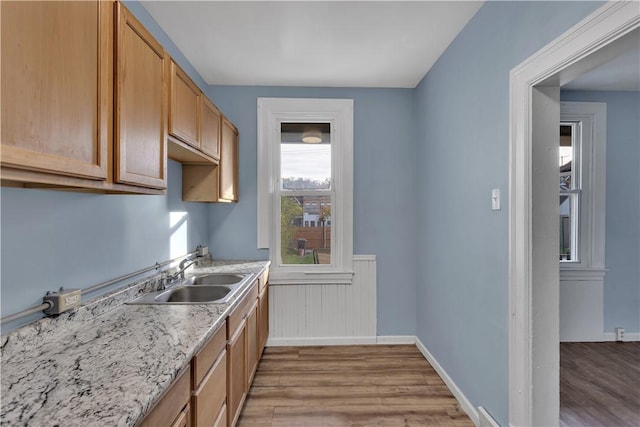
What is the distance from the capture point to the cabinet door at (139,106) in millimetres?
1100

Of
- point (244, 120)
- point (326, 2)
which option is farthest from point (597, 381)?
point (244, 120)

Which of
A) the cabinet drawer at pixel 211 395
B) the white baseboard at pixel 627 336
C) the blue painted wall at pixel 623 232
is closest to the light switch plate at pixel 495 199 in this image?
the cabinet drawer at pixel 211 395

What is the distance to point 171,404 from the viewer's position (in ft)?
3.19

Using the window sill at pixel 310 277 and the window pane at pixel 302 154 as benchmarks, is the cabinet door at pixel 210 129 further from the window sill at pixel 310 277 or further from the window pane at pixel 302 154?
the window sill at pixel 310 277

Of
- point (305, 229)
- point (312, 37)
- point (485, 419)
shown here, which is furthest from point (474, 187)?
point (305, 229)

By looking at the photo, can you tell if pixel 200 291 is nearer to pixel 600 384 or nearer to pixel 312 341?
pixel 312 341

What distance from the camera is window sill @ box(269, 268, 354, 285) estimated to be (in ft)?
9.88

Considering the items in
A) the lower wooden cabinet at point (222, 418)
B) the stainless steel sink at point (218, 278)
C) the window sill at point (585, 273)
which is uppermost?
the stainless steel sink at point (218, 278)

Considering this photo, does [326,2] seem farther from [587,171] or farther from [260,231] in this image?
[587,171]

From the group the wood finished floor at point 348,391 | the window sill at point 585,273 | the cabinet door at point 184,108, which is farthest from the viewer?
the window sill at point 585,273

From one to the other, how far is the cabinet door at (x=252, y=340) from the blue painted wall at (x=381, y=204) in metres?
0.84

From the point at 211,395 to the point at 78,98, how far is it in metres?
1.31

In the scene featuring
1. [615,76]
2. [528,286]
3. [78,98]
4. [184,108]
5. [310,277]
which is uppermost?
[615,76]

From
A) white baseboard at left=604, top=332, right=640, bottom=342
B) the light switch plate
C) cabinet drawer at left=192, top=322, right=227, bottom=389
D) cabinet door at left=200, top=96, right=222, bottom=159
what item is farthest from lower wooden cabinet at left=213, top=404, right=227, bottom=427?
white baseboard at left=604, top=332, right=640, bottom=342
